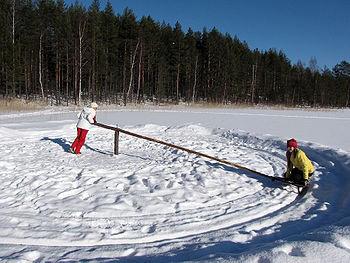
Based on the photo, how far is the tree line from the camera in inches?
1590

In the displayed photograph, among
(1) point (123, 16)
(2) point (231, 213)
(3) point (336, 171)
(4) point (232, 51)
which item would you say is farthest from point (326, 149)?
(4) point (232, 51)

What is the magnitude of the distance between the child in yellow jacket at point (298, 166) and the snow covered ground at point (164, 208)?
0.24m

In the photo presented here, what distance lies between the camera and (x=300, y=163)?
7.31 metres

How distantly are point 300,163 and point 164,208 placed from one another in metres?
2.91

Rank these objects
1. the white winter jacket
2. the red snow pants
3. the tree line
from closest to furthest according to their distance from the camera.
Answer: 1. the red snow pants
2. the white winter jacket
3. the tree line

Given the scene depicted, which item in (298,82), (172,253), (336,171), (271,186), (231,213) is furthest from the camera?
(298,82)

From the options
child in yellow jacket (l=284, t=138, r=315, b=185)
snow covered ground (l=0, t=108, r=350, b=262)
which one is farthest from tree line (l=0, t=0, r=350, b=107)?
child in yellow jacket (l=284, t=138, r=315, b=185)

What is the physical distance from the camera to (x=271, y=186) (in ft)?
24.9

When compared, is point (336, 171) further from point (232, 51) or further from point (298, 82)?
point (298, 82)

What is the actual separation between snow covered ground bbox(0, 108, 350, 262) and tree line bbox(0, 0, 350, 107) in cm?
2737

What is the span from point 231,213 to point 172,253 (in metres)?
1.70

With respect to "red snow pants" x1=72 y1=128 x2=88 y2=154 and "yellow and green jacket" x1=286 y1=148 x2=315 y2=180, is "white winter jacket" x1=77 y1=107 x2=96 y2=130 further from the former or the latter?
"yellow and green jacket" x1=286 y1=148 x2=315 y2=180

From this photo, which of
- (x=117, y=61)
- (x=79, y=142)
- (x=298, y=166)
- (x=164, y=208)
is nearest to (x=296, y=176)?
(x=298, y=166)

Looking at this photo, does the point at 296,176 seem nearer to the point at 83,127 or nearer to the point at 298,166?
the point at 298,166
